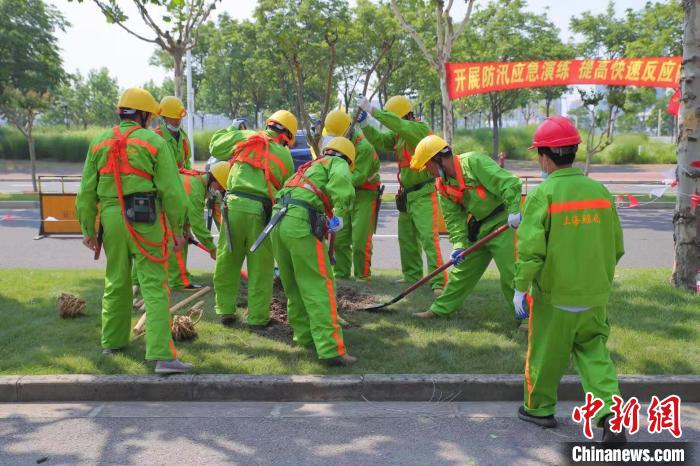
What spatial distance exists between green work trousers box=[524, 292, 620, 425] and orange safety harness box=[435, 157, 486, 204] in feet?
6.30

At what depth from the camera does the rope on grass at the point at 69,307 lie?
6.38m

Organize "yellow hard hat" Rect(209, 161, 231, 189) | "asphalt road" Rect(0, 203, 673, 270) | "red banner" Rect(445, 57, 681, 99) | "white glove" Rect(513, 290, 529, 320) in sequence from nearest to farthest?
"white glove" Rect(513, 290, 529, 320)
"yellow hard hat" Rect(209, 161, 231, 189)
"asphalt road" Rect(0, 203, 673, 270)
"red banner" Rect(445, 57, 681, 99)

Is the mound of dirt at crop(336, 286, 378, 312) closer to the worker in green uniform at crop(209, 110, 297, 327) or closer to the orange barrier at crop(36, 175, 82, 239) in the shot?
the worker in green uniform at crop(209, 110, 297, 327)

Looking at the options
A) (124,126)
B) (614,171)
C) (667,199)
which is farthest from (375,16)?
(124,126)

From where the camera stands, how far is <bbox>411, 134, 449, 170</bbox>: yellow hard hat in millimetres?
5738

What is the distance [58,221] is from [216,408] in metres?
9.46

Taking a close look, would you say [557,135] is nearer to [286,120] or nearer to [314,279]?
[314,279]

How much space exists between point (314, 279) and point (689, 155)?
4.28 m

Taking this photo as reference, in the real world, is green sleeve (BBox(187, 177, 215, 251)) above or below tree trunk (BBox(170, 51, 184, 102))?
below

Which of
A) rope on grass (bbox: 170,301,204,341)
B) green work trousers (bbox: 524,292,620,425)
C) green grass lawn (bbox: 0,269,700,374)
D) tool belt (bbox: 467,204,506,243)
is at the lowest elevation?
green grass lawn (bbox: 0,269,700,374)

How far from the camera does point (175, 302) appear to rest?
23.5ft

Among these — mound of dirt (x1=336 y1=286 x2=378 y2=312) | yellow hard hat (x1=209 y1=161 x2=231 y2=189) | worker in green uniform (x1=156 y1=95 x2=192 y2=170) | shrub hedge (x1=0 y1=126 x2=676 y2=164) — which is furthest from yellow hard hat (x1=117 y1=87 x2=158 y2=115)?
shrub hedge (x1=0 y1=126 x2=676 y2=164)

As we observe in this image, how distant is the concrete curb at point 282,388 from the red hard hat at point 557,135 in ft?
5.51

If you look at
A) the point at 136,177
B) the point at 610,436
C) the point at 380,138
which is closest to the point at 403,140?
the point at 380,138
